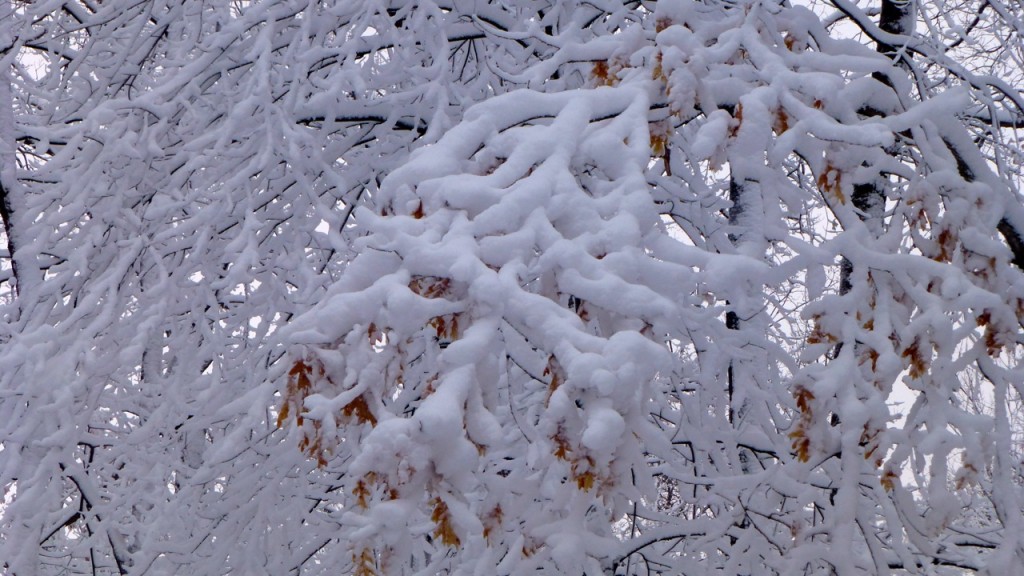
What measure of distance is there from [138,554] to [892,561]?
3337mm

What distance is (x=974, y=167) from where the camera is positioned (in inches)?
127

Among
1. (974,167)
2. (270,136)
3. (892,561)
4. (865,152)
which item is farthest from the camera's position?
(892,561)

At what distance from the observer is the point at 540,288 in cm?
223

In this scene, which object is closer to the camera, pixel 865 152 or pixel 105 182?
pixel 865 152

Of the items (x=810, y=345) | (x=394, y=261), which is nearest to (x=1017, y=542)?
(x=810, y=345)

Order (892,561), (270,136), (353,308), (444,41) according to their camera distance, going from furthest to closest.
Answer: (892,561)
(444,41)
(270,136)
(353,308)

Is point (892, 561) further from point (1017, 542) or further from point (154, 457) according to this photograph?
point (154, 457)

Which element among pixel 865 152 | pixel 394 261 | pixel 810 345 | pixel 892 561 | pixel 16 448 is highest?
pixel 394 261

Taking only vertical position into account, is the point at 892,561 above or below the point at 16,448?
below

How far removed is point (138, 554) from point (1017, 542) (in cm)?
334

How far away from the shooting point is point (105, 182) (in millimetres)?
4195

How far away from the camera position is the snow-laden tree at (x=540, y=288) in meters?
2.00

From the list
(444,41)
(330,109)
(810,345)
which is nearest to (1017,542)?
(810,345)

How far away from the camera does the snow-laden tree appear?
2.00m
